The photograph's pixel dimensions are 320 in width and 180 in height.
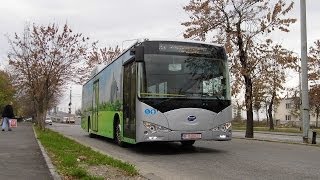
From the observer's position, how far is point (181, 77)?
14.5 m

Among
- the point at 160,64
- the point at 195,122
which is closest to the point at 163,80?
the point at 160,64

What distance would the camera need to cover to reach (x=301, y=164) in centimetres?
1202

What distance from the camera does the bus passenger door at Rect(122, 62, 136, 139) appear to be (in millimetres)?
14891

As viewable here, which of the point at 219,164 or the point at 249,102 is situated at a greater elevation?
the point at 249,102

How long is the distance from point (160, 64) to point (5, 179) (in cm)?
637

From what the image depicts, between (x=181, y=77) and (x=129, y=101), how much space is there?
1.94m

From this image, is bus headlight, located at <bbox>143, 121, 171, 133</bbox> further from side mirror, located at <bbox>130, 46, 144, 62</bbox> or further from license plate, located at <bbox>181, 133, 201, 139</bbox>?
side mirror, located at <bbox>130, 46, 144, 62</bbox>

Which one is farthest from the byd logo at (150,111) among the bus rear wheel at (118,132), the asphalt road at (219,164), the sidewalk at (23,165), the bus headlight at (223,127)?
the bus rear wheel at (118,132)

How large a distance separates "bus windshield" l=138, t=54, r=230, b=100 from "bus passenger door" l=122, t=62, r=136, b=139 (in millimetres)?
626

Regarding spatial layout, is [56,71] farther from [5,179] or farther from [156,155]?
[5,179]

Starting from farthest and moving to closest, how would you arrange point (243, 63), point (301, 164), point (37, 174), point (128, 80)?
point (243, 63) → point (128, 80) → point (301, 164) → point (37, 174)

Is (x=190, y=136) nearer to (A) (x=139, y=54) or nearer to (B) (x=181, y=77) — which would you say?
(B) (x=181, y=77)

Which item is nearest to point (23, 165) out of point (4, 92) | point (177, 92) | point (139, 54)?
point (139, 54)

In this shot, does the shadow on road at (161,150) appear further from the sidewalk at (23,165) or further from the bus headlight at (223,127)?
the sidewalk at (23,165)
